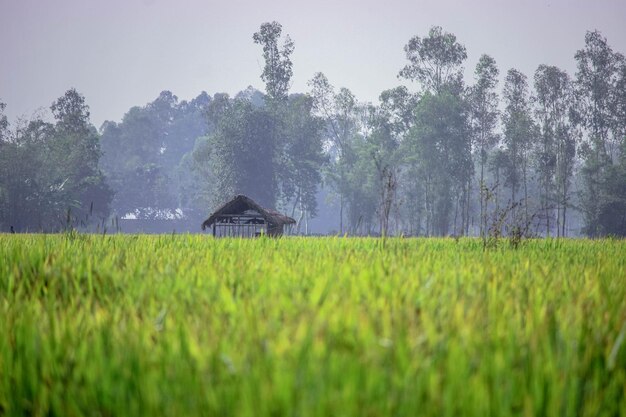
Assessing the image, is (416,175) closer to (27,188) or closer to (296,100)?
(296,100)

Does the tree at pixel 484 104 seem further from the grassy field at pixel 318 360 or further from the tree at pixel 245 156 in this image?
the grassy field at pixel 318 360

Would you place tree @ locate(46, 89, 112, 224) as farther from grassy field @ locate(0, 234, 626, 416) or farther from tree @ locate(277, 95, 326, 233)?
grassy field @ locate(0, 234, 626, 416)

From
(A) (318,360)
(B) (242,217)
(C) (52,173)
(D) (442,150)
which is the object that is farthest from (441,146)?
(A) (318,360)

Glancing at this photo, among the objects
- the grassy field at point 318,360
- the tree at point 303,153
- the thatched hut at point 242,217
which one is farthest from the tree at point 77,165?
the grassy field at point 318,360

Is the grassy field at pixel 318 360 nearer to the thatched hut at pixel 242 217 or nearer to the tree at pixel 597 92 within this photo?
the thatched hut at pixel 242 217

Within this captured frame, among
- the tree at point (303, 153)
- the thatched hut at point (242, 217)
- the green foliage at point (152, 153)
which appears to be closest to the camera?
the thatched hut at point (242, 217)

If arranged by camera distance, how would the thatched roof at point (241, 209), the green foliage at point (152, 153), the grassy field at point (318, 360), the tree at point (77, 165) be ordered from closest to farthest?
the grassy field at point (318, 360), the thatched roof at point (241, 209), the tree at point (77, 165), the green foliage at point (152, 153)

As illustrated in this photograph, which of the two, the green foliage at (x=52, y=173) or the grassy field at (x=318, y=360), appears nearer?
the grassy field at (x=318, y=360)

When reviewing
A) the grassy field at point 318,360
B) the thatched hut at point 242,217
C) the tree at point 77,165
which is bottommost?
the grassy field at point 318,360

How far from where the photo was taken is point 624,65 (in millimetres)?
62562

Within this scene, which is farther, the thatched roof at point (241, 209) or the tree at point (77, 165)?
the tree at point (77, 165)

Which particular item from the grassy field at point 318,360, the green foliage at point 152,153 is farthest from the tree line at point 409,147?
the grassy field at point 318,360

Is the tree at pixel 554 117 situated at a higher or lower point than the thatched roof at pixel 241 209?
higher

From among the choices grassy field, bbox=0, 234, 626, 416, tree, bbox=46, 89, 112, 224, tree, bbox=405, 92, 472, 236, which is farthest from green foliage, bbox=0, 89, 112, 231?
grassy field, bbox=0, 234, 626, 416
